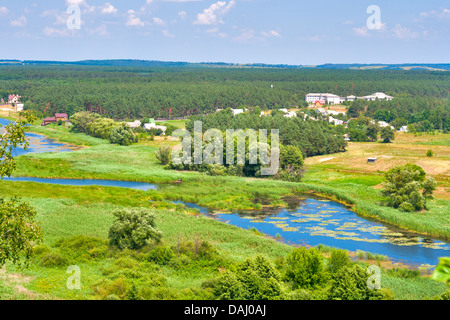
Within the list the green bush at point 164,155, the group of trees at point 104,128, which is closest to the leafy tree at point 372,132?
the group of trees at point 104,128

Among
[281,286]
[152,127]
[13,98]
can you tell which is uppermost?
[13,98]

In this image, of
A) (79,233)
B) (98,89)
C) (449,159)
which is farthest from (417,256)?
(98,89)

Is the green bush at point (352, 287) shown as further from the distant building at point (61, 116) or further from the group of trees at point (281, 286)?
the distant building at point (61, 116)

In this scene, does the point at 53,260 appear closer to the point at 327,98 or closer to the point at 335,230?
the point at 335,230

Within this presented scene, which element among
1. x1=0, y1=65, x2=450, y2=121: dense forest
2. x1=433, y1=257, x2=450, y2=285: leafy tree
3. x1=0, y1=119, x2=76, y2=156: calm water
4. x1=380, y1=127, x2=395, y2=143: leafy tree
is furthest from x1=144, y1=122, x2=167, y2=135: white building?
x1=433, y1=257, x2=450, y2=285: leafy tree

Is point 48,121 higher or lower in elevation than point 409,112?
lower

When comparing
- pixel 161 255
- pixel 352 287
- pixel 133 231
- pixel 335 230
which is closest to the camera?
pixel 352 287

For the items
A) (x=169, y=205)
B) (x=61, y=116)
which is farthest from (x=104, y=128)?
(x=169, y=205)
